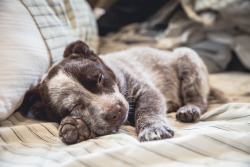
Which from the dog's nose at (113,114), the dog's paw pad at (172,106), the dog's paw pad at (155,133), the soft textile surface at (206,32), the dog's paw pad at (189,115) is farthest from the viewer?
the soft textile surface at (206,32)

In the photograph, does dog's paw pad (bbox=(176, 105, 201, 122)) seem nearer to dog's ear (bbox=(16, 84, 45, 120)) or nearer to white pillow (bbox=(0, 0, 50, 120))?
dog's ear (bbox=(16, 84, 45, 120))

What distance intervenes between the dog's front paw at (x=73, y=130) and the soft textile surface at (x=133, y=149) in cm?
8

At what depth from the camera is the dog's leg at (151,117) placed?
2.04m

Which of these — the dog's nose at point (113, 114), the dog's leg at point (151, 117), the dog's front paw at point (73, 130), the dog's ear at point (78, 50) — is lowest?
the dog's leg at point (151, 117)

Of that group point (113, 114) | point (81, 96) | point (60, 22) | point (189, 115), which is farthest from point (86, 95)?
point (60, 22)

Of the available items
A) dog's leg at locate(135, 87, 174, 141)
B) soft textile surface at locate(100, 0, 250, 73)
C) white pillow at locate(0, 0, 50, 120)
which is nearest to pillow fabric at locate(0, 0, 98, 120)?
white pillow at locate(0, 0, 50, 120)

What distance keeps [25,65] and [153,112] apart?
136cm

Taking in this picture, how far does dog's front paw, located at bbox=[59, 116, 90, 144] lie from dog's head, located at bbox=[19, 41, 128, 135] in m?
0.08

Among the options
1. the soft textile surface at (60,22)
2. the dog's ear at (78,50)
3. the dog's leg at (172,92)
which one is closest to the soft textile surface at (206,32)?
the soft textile surface at (60,22)

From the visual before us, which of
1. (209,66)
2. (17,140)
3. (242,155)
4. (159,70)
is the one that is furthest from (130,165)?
(209,66)

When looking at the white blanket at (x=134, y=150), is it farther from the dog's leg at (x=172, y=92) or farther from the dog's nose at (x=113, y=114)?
the dog's leg at (x=172, y=92)

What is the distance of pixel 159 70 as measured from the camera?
11.5ft

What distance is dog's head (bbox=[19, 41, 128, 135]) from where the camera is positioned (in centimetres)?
217

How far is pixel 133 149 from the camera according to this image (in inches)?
63.0
